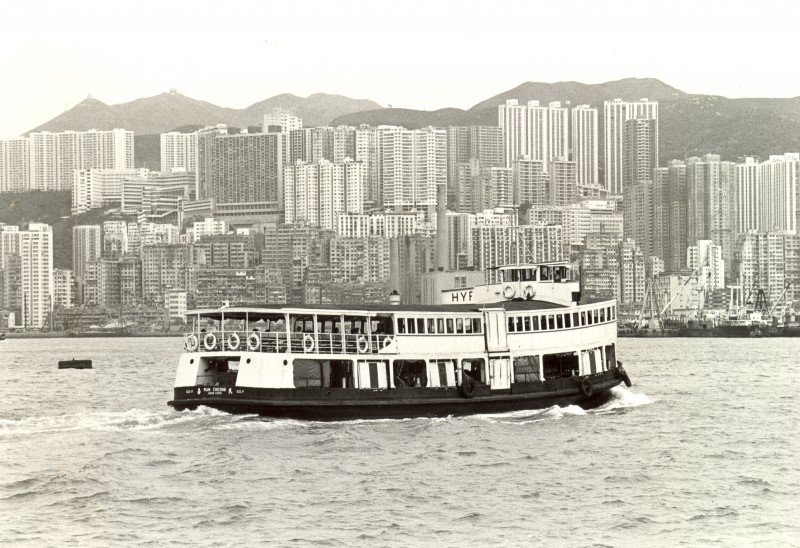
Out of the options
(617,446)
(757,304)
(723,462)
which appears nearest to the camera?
(723,462)

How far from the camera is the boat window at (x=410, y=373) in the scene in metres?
37.3

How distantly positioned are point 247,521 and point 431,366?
14.3m

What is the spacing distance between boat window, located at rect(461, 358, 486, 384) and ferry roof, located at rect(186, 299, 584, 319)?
4.83 feet

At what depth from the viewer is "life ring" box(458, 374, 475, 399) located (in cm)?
3750

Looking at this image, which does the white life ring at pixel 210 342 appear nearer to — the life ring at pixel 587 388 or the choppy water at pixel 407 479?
the choppy water at pixel 407 479

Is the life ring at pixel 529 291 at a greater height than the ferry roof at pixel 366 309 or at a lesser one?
greater

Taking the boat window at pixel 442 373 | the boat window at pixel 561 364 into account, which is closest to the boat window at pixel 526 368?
the boat window at pixel 561 364

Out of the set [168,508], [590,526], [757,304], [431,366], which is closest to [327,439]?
[431,366]

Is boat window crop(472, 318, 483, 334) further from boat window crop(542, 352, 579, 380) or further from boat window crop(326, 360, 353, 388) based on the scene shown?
boat window crop(326, 360, 353, 388)

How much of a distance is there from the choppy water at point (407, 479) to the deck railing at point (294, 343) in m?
1.91

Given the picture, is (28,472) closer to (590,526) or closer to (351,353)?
(351,353)

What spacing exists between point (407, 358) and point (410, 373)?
59cm

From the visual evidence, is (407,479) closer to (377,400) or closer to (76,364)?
(377,400)

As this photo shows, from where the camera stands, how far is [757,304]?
181 meters
